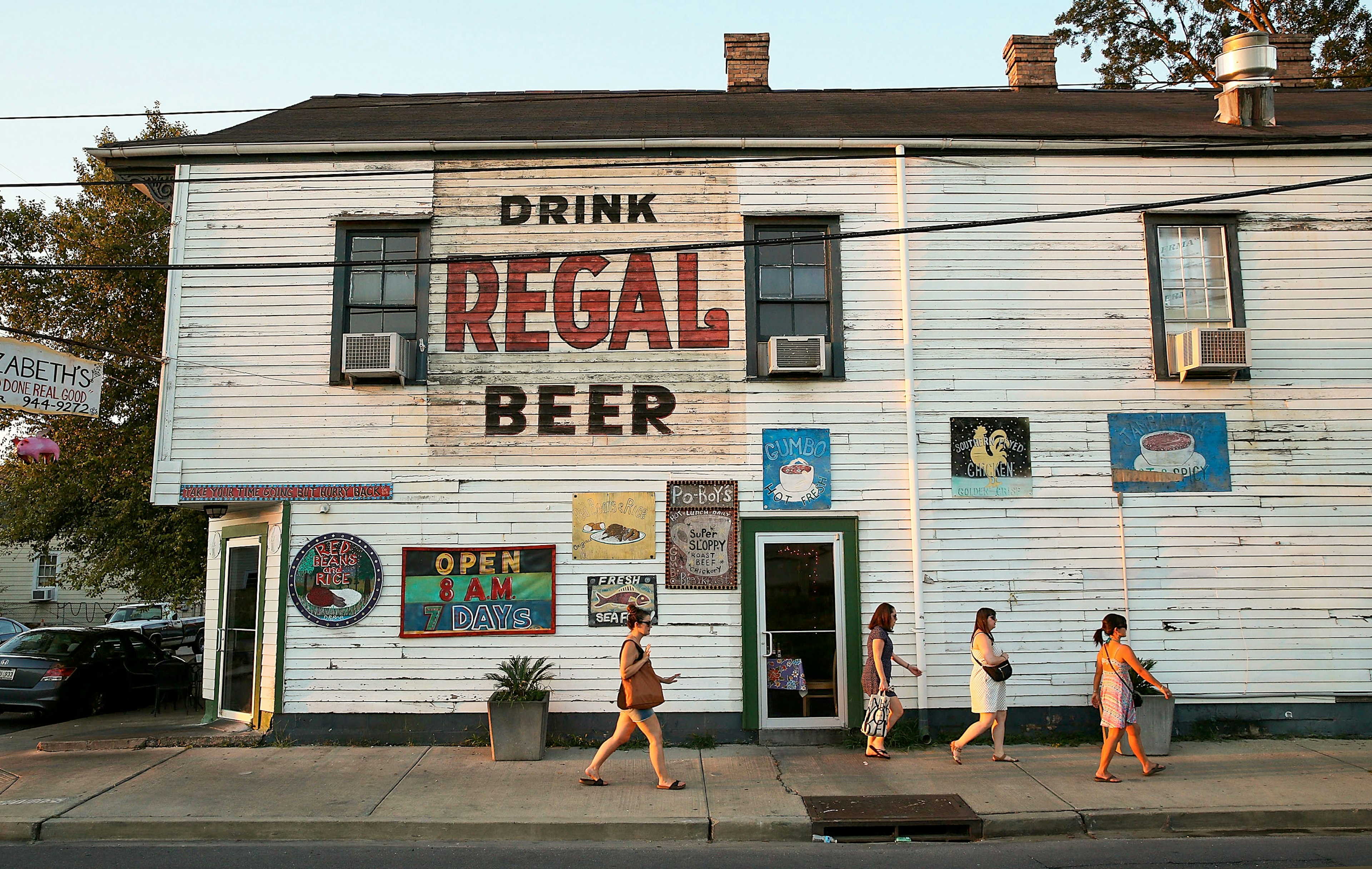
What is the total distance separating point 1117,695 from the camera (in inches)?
336

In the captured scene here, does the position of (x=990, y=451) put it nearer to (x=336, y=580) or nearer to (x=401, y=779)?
(x=401, y=779)

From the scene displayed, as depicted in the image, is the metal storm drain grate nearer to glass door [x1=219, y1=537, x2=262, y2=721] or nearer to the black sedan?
glass door [x1=219, y1=537, x2=262, y2=721]

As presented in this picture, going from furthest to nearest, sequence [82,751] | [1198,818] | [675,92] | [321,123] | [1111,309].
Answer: [675,92] < [321,123] < [1111,309] < [82,751] < [1198,818]

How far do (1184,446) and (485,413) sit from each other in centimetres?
798

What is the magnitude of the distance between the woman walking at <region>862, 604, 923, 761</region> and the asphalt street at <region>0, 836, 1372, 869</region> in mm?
2168

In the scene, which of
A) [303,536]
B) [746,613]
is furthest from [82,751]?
[746,613]

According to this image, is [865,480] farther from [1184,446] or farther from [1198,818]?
[1198,818]

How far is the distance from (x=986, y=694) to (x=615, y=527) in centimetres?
425

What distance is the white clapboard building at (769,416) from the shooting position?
10.3 metres

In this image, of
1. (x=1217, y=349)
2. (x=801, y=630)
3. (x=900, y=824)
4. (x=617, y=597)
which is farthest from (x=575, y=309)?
(x=1217, y=349)

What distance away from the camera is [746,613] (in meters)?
10.3

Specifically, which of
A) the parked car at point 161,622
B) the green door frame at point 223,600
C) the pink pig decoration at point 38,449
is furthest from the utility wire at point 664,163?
the parked car at point 161,622

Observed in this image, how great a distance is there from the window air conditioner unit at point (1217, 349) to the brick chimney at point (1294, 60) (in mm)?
7579

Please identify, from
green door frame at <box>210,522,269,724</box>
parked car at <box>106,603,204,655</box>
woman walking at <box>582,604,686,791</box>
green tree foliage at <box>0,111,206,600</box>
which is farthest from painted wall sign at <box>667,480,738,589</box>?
parked car at <box>106,603,204,655</box>
